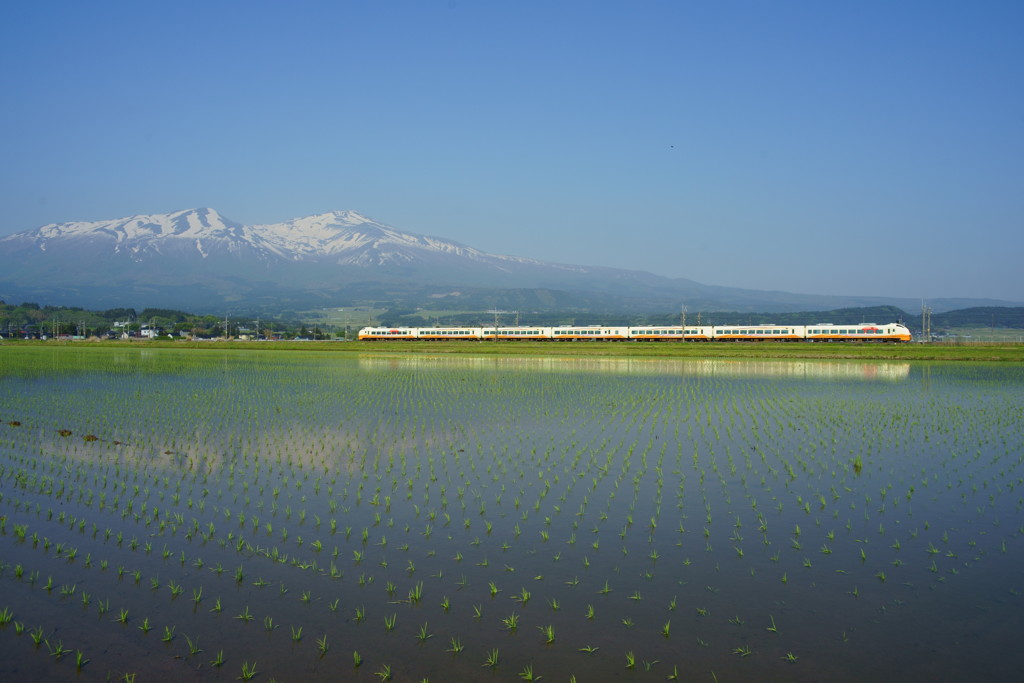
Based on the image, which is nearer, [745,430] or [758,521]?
[758,521]

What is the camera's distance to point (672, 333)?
62.6m

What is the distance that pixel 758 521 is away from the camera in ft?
25.6

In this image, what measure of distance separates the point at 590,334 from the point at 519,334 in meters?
8.05

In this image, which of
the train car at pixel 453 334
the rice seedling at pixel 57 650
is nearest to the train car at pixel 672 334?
the train car at pixel 453 334

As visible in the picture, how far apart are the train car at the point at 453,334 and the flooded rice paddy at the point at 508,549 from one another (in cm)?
5446

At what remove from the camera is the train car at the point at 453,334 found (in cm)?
6962

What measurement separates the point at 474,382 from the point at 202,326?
297 feet

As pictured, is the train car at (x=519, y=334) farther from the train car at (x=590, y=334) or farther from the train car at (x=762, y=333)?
the train car at (x=762, y=333)

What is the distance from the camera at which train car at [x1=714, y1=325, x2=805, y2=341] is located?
5806 cm

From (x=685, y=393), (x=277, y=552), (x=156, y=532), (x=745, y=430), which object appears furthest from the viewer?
(x=685, y=393)

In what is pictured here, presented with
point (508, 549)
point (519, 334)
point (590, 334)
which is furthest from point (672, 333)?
point (508, 549)

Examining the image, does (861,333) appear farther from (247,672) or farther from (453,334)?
(247,672)

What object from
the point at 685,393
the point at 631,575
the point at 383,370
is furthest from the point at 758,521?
the point at 383,370

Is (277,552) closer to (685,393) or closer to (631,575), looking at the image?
(631,575)
